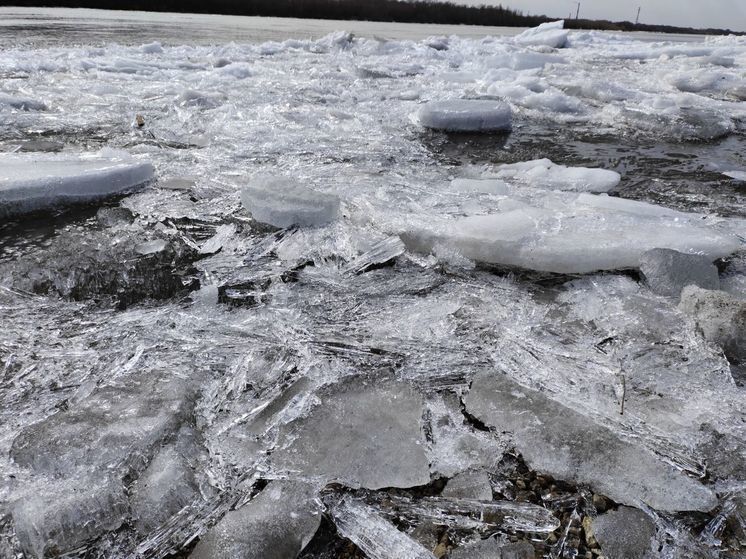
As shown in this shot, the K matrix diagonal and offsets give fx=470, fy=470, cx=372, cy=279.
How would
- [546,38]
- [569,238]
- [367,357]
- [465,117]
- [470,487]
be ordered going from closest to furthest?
[470,487] → [367,357] → [569,238] → [465,117] → [546,38]

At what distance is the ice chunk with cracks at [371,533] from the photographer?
902 millimetres

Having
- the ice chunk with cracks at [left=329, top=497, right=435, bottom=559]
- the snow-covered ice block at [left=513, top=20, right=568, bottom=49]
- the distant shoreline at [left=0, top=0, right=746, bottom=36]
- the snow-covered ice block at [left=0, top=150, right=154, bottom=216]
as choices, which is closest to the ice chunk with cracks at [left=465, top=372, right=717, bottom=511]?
the ice chunk with cracks at [left=329, top=497, right=435, bottom=559]

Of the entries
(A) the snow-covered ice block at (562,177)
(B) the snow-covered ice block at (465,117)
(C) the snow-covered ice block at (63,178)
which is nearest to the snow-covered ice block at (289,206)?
(C) the snow-covered ice block at (63,178)

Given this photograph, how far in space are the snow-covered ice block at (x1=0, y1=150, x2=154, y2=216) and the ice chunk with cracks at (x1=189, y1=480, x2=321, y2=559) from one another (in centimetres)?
211

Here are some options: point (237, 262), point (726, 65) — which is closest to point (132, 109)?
point (237, 262)

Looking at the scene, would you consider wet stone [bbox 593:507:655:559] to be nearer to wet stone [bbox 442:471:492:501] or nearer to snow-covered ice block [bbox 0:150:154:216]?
wet stone [bbox 442:471:492:501]

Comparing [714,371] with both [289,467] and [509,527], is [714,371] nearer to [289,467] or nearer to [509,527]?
[509,527]

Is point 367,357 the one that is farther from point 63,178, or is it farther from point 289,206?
point 63,178

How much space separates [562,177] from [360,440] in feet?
8.05

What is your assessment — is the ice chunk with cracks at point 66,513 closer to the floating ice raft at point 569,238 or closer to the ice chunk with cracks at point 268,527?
the ice chunk with cracks at point 268,527

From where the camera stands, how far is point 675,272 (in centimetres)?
174

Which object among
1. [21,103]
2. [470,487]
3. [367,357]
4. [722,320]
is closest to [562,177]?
[722,320]

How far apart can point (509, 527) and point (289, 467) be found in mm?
485

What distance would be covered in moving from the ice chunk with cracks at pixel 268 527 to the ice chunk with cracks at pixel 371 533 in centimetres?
5
